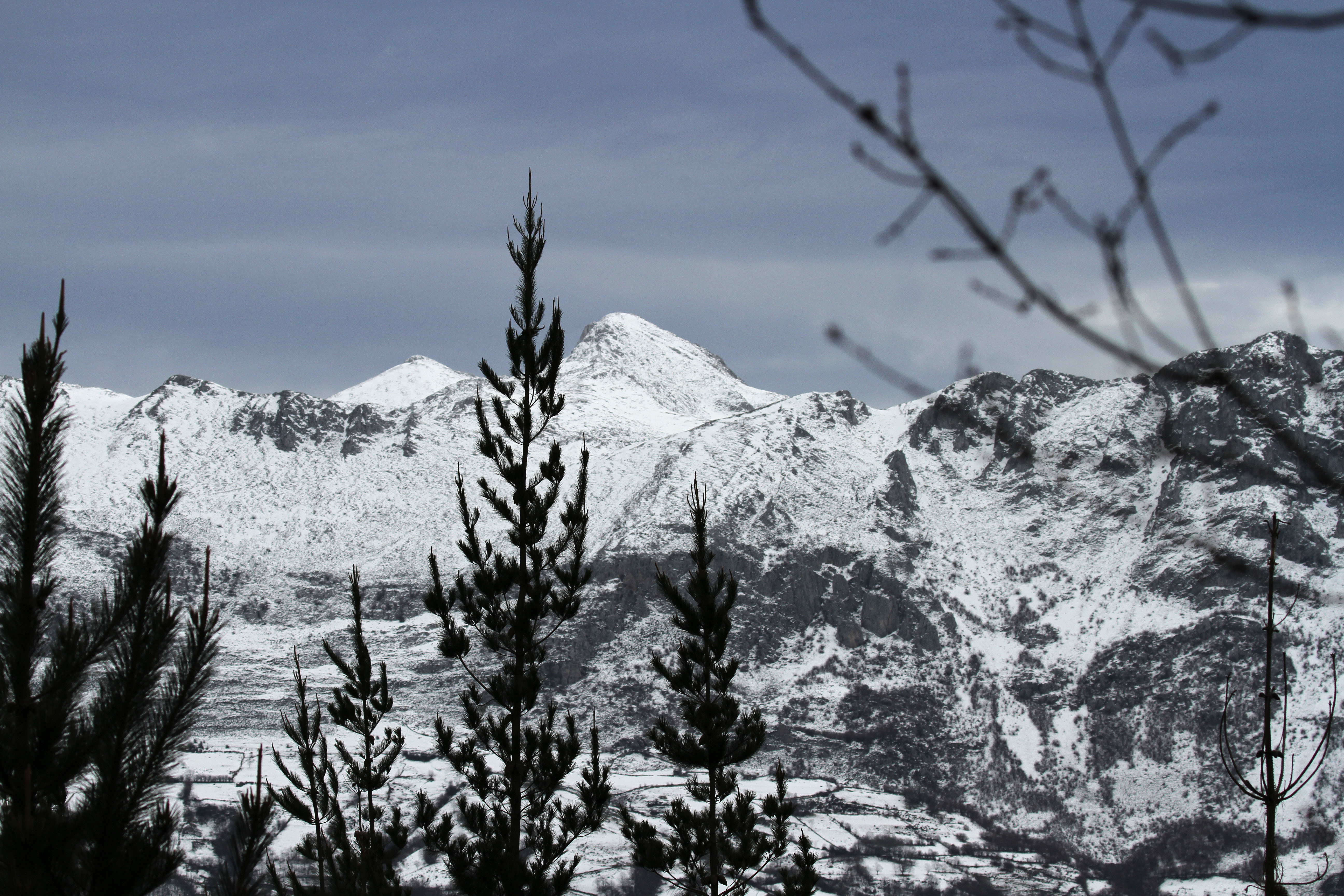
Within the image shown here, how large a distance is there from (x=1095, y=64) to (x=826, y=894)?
17517 cm

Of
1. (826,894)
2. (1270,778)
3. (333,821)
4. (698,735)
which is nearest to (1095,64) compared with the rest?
(1270,778)

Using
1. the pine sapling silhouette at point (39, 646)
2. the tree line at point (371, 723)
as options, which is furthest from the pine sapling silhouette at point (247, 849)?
the pine sapling silhouette at point (39, 646)

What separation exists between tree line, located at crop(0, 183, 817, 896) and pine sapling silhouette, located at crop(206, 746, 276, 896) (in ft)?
0.10

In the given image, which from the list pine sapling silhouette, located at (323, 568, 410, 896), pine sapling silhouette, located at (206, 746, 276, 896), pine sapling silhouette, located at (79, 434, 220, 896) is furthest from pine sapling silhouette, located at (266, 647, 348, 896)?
pine sapling silhouette, located at (79, 434, 220, 896)

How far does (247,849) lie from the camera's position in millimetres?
9602

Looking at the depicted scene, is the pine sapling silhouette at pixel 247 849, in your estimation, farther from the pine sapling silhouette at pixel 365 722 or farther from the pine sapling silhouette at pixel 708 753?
the pine sapling silhouette at pixel 708 753

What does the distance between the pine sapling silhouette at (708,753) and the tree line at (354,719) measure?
0.23ft

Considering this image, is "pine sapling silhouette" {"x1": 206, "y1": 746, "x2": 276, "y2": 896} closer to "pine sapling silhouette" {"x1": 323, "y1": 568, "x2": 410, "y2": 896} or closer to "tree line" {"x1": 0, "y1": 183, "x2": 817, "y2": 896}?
"tree line" {"x1": 0, "y1": 183, "x2": 817, "y2": 896}

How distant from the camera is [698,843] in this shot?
2538 cm

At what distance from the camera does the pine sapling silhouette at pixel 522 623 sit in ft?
68.3

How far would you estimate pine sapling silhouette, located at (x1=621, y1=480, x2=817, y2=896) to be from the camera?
77.7 feet

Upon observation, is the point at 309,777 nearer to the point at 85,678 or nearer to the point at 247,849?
the point at 247,849

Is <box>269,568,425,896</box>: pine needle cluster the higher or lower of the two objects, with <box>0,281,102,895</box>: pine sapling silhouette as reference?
lower

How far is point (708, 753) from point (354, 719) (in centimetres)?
790
